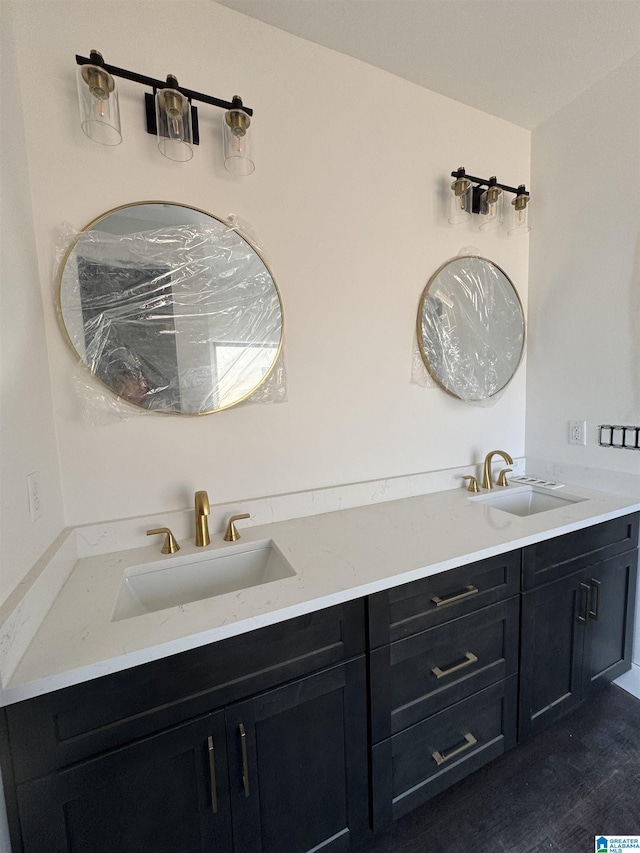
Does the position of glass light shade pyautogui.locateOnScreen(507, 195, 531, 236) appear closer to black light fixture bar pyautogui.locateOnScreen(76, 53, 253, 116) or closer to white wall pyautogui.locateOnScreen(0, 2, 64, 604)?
black light fixture bar pyautogui.locateOnScreen(76, 53, 253, 116)

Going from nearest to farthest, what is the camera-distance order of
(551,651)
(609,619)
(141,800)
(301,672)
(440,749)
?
(141,800) → (301,672) → (440,749) → (551,651) → (609,619)

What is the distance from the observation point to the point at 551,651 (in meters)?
1.35

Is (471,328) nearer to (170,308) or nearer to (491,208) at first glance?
(491,208)

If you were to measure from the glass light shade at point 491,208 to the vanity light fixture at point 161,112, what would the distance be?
1133mm

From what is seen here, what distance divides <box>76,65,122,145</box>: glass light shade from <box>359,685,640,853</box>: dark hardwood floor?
2298 mm

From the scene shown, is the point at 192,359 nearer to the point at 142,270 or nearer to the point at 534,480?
the point at 142,270

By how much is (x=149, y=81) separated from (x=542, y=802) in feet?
8.56

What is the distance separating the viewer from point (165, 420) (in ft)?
4.15

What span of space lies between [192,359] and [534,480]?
5.78ft

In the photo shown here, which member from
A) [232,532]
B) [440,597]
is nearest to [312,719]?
[440,597]

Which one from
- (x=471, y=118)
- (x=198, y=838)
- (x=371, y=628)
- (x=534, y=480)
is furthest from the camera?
(x=534, y=480)

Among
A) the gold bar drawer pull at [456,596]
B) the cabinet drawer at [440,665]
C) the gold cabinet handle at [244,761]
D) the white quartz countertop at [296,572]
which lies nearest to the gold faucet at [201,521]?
the white quartz countertop at [296,572]

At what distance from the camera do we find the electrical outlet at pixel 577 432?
1762 mm

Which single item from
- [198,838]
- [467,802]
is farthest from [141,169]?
[467,802]
